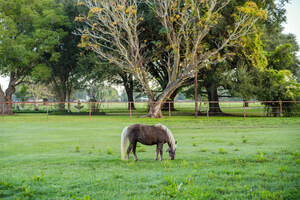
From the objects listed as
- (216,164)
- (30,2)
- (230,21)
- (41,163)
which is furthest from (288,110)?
(30,2)

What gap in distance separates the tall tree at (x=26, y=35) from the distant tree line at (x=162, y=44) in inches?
4.8

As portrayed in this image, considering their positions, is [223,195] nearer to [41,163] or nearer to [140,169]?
[140,169]

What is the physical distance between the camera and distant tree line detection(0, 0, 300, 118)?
90.5 ft

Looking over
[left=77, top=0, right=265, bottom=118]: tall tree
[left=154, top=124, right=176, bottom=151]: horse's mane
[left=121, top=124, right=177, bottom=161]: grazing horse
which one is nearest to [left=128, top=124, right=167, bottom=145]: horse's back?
[left=121, top=124, right=177, bottom=161]: grazing horse

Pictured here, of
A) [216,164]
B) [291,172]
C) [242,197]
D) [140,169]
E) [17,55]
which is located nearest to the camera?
[242,197]

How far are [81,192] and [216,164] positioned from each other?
370 centimetres

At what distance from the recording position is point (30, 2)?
38281mm

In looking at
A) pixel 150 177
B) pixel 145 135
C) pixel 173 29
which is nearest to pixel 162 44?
pixel 173 29

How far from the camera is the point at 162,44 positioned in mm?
31328

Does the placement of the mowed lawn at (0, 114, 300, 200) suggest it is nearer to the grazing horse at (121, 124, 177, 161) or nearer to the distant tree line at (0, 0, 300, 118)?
the grazing horse at (121, 124, 177, 161)

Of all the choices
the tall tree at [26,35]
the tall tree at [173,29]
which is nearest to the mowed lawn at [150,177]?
the tall tree at [173,29]

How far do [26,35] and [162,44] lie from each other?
702 inches

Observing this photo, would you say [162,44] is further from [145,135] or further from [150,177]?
[150,177]

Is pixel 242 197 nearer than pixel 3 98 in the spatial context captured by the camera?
Yes
